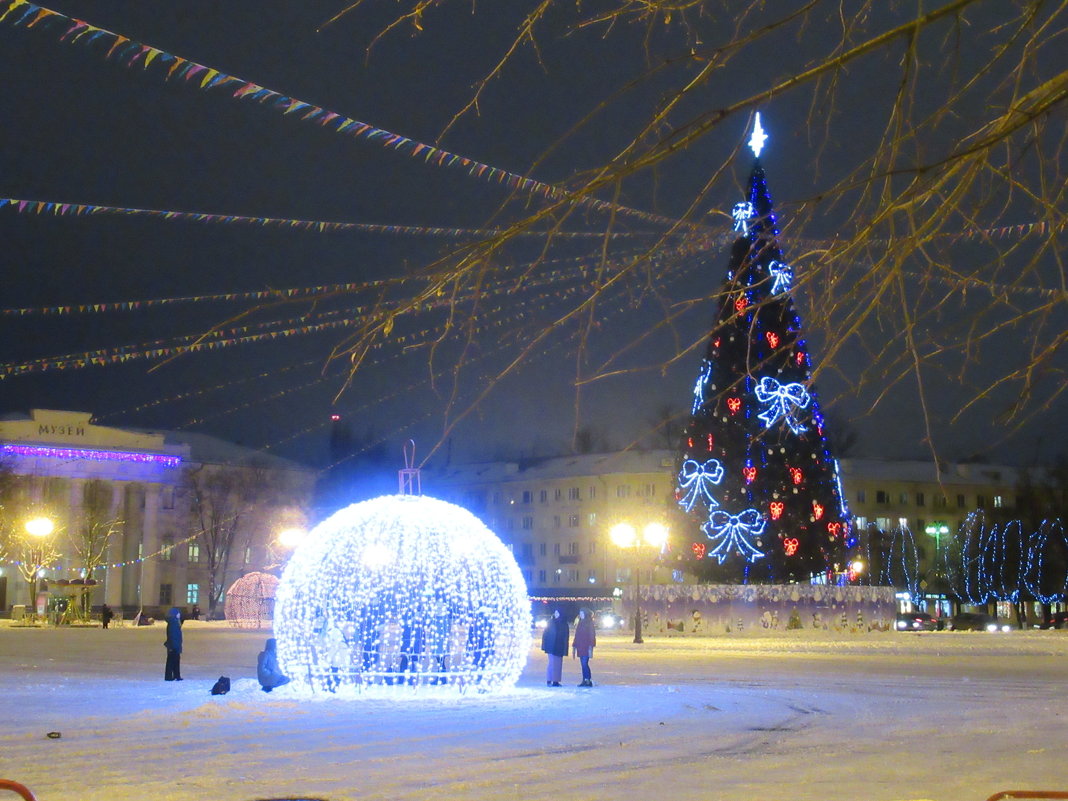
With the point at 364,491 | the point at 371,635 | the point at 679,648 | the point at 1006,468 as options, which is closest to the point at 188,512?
the point at 364,491

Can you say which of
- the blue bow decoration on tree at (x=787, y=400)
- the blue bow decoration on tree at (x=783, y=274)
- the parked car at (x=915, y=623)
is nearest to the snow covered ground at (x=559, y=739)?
the blue bow decoration on tree at (x=787, y=400)

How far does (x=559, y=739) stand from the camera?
12.3m

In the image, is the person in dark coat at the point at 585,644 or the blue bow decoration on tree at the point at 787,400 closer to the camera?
the blue bow decoration on tree at the point at 787,400

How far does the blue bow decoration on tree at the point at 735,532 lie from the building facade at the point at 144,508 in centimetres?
3751

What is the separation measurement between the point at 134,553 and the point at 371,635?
6314cm

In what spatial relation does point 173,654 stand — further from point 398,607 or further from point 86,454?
point 86,454

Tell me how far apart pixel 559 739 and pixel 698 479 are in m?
30.3

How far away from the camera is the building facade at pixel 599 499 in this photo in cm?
8575

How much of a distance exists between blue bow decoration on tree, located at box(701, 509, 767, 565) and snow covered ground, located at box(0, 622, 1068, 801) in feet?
62.8

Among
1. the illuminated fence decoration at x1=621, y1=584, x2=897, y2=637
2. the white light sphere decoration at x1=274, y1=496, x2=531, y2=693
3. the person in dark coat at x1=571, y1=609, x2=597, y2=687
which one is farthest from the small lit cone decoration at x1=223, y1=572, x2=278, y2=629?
the white light sphere decoration at x1=274, y1=496, x2=531, y2=693

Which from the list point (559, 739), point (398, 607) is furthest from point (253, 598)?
point (559, 739)

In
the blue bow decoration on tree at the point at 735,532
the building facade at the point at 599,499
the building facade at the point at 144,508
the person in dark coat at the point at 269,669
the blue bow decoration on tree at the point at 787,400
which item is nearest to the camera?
the blue bow decoration on tree at the point at 787,400

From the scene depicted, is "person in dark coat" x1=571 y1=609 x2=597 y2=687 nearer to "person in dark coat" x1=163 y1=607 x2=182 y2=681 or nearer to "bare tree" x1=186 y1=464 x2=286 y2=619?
"person in dark coat" x1=163 y1=607 x2=182 y2=681

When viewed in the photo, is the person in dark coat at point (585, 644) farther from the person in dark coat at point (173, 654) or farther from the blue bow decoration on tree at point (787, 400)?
the person in dark coat at point (173, 654)
